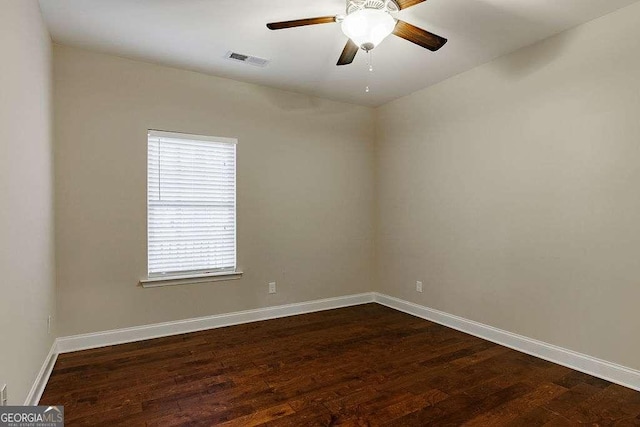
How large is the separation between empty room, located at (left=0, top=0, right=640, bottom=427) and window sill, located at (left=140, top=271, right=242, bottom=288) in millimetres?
23

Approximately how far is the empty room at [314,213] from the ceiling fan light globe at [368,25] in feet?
0.04

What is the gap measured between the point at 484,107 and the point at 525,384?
253cm

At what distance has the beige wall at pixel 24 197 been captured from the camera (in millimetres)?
1733

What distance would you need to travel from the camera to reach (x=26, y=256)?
2111 mm

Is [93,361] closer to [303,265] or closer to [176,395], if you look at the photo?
[176,395]

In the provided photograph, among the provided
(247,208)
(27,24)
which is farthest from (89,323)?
(27,24)

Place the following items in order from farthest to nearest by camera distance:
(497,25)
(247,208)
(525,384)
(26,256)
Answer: (247,208) → (497,25) → (525,384) → (26,256)

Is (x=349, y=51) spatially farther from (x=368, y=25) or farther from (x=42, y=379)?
(x=42, y=379)

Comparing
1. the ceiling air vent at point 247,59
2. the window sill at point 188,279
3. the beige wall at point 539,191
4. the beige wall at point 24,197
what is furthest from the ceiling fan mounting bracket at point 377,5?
the window sill at point 188,279

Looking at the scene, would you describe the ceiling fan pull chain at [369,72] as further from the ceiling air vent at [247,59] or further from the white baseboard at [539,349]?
the white baseboard at [539,349]

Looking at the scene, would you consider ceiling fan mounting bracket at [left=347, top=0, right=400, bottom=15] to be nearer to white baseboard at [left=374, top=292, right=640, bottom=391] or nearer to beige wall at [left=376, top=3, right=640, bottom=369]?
beige wall at [left=376, top=3, right=640, bottom=369]

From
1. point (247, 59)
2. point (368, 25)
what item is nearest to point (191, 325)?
point (247, 59)

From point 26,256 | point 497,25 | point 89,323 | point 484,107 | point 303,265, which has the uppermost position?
Answer: point 497,25

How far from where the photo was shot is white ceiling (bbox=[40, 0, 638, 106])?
101 inches
